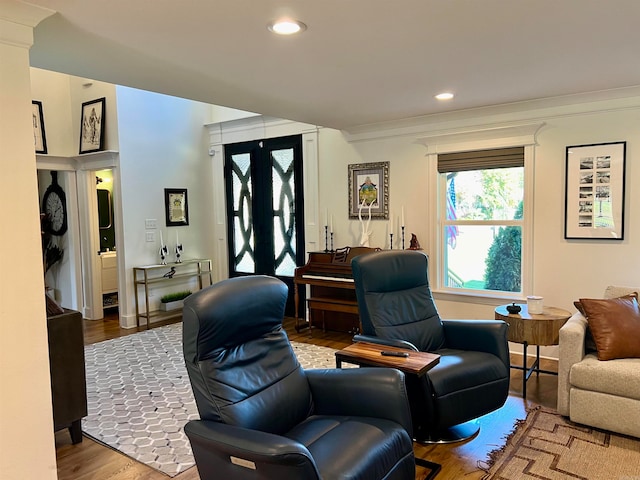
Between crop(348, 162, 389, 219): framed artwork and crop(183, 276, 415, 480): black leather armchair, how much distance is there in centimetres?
305

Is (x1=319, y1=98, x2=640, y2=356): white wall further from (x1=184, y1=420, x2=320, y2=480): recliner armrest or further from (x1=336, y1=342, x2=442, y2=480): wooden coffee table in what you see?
(x1=184, y1=420, x2=320, y2=480): recliner armrest

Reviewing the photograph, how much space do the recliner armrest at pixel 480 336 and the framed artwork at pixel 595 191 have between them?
5.09ft

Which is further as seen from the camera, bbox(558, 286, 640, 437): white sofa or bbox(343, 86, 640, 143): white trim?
bbox(343, 86, 640, 143): white trim

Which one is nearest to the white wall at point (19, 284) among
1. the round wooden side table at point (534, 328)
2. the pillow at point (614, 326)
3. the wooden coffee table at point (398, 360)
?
the wooden coffee table at point (398, 360)

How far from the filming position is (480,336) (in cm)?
300

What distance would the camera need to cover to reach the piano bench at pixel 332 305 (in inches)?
191

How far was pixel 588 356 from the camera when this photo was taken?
9.93ft

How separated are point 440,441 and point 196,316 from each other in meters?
1.77

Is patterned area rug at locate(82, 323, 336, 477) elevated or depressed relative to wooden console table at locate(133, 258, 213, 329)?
depressed

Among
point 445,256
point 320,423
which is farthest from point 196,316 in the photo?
point 445,256

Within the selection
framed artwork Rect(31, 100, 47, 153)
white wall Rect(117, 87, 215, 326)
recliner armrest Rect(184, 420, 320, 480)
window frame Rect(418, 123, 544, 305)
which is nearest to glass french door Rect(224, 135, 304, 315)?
white wall Rect(117, 87, 215, 326)

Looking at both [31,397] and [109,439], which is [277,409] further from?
[109,439]

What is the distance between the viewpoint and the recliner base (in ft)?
9.16

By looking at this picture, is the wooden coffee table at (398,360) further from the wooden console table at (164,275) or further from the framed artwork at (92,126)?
the framed artwork at (92,126)
